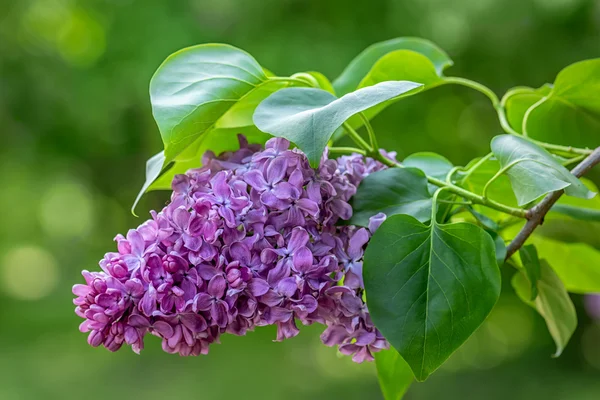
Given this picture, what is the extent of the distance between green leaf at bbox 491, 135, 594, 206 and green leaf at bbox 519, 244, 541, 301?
0.06m

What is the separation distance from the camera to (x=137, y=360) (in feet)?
9.95

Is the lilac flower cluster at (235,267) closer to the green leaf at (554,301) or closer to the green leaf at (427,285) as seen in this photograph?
the green leaf at (427,285)

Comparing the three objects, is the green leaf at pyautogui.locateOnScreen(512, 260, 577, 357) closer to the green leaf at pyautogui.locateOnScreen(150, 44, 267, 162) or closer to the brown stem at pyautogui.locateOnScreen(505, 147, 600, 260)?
the brown stem at pyautogui.locateOnScreen(505, 147, 600, 260)

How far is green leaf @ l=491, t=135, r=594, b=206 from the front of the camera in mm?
301

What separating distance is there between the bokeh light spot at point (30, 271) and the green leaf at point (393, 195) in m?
4.21

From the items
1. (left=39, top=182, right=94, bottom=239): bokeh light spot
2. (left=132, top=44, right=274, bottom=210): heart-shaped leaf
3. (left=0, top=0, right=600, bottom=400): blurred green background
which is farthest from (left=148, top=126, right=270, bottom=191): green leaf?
(left=39, top=182, right=94, bottom=239): bokeh light spot

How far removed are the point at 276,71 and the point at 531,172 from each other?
1794 millimetres

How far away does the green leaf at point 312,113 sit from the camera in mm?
280

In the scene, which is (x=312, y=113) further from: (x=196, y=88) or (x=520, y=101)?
(x=520, y=101)

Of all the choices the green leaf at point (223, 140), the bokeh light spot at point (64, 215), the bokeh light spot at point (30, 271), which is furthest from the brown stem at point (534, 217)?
the bokeh light spot at point (30, 271)

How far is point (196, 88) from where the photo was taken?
341 millimetres

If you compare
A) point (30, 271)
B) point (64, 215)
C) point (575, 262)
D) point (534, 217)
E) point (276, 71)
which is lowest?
point (30, 271)

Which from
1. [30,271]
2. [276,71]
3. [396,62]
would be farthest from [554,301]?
[30,271]

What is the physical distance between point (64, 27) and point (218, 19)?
661 mm
